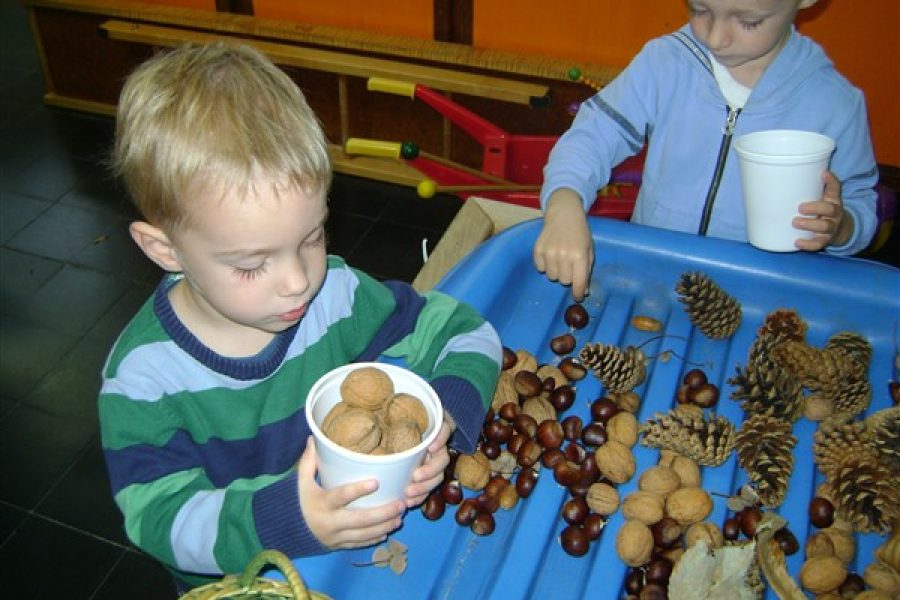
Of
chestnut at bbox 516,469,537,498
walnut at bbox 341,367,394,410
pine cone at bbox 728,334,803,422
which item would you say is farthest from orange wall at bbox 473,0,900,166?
walnut at bbox 341,367,394,410

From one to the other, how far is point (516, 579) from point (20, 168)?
2.58 metres

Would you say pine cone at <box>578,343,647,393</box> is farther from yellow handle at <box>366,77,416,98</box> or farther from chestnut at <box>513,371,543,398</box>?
yellow handle at <box>366,77,416,98</box>

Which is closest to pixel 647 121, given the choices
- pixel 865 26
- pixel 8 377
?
pixel 865 26

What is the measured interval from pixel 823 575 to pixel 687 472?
173 mm

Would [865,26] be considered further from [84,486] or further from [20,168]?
[20,168]

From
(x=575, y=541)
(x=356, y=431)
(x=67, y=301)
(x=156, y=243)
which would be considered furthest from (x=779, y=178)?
(x=67, y=301)

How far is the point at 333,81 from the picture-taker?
2.66m

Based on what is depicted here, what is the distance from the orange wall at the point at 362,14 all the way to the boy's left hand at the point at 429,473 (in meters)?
2.03

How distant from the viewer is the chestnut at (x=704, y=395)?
982mm

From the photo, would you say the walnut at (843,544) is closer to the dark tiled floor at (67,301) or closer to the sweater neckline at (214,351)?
the sweater neckline at (214,351)

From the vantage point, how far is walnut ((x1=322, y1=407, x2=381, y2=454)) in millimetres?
718

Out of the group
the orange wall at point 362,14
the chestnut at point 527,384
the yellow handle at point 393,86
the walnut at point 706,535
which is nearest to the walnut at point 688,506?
the walnut at point 706,535

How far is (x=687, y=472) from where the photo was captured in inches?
35.7

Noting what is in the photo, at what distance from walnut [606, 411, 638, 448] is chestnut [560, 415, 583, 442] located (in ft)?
0.12
